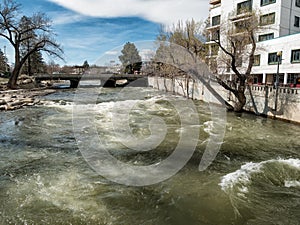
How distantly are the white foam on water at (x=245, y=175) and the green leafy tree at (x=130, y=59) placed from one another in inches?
2128

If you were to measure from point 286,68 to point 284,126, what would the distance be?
1149 centimetres

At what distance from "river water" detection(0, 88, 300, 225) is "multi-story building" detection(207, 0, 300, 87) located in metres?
14.0

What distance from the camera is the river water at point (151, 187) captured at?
4754 mm

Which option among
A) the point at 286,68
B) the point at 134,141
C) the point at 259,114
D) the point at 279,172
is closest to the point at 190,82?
the point at 286,68

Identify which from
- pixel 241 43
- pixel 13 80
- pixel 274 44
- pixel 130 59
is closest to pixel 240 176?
pixel 241 43

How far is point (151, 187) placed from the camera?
600 centimetres

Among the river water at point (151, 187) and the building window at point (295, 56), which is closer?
the river water at point (151, 187)

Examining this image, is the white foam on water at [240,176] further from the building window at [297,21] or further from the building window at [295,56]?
the building window at [297,21]

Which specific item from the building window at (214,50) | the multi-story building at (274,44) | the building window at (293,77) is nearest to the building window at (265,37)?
the multi-story building at (274,44)

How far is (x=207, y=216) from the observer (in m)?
4.77

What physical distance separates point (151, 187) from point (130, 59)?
228ft

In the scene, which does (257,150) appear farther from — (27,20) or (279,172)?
(27,20)

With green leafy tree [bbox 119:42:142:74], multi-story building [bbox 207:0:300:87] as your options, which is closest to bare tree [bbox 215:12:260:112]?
multi-story building [bbox 207:0:300:87]

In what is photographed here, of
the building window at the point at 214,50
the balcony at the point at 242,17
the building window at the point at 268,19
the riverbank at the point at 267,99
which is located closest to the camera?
the riverbank at the point at 267,99
